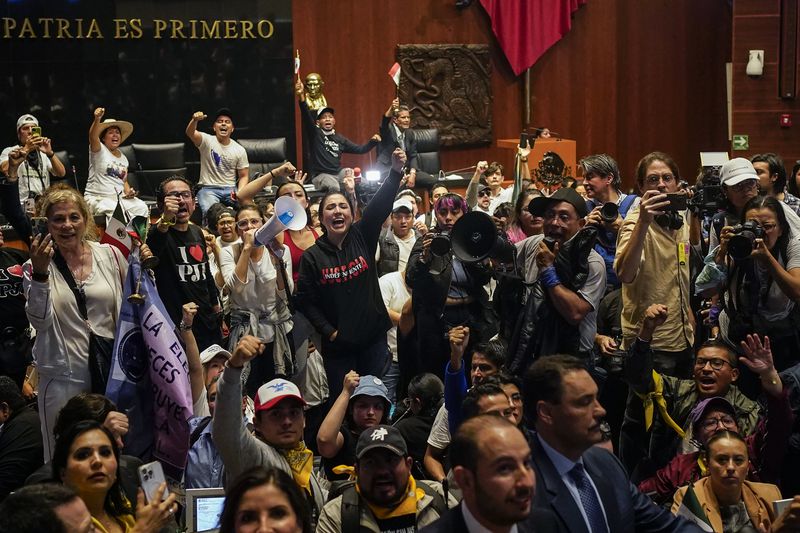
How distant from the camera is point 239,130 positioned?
12.7 meters

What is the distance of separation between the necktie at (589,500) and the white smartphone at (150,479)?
4.14 ft

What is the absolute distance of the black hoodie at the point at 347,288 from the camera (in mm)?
5637

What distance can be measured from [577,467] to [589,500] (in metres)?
0.10

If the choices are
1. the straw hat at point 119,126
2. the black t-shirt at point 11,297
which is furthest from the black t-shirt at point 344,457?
the straw hat at point 119,126

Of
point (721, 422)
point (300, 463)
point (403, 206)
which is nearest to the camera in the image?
point (300, 463)

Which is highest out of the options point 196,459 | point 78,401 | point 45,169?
point 45,169

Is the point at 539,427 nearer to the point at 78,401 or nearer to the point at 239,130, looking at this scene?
the point at 78,401

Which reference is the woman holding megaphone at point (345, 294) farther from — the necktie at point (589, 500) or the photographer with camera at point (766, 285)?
the necktie at point (589, 500)

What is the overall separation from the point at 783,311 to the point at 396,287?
2252 millimetres

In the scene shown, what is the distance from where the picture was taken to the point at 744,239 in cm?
491

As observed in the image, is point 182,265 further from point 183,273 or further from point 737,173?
point 737,173

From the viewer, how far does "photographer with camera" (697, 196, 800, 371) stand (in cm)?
511

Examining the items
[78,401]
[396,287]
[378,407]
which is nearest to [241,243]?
[396,287]

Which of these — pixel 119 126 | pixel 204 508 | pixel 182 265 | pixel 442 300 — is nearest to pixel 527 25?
pixel 119 126
